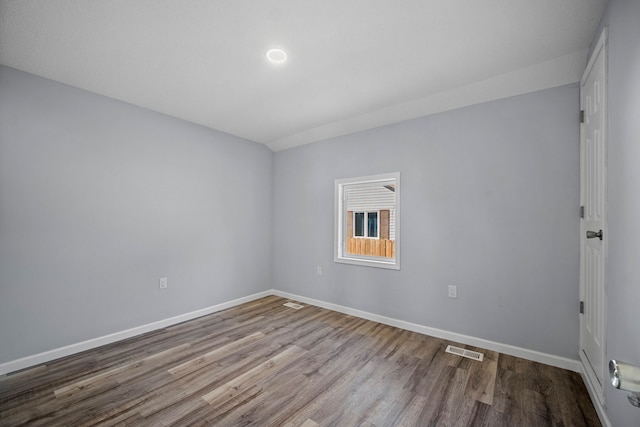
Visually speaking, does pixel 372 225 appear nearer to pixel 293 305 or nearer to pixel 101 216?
pixel 293 305

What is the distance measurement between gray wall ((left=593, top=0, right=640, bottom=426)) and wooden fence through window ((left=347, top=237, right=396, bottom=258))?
1.94 meters

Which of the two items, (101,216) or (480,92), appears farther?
(101,216)

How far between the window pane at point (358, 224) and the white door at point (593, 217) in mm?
2181

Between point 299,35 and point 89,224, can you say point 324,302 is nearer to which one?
point 89,224

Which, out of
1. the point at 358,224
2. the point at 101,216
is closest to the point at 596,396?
the point at 358,224

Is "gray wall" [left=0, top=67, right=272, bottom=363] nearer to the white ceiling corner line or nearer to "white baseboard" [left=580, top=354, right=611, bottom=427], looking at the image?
the white ceiling corner line

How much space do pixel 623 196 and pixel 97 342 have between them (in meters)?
4.20

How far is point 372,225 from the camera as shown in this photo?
3.61 m

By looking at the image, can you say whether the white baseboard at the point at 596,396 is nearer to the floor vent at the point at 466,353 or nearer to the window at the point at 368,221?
the floor vent at the point at 466,353

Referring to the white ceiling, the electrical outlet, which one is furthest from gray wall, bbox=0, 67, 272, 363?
the electrical outlet

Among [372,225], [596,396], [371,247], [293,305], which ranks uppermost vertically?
[372,225]

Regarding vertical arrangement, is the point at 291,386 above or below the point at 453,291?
below

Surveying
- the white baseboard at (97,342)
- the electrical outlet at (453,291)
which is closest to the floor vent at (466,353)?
the electrical outlet at (453,291)

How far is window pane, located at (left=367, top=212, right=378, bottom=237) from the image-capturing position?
3570 mm
